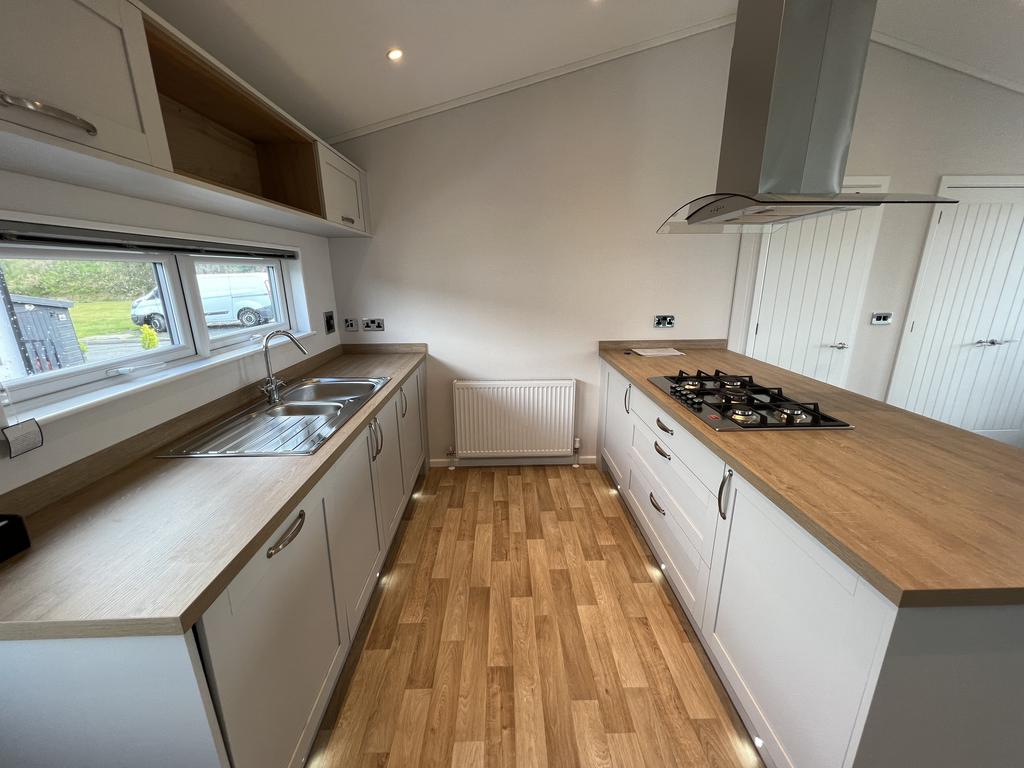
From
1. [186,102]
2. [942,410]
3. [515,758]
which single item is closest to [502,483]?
[515,758]

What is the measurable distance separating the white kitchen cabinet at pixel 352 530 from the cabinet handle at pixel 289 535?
168mm

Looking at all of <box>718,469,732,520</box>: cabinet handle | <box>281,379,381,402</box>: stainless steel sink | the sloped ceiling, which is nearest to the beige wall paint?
the sloped ceiling

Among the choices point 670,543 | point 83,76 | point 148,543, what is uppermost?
point 83,76

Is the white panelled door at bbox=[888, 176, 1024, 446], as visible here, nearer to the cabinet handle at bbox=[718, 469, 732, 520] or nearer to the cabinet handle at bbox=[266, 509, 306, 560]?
the cabinet handle at bbox=[718, 469, 732, 520]

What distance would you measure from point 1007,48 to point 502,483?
158 inches

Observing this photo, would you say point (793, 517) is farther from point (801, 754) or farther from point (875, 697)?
point (801, 754)

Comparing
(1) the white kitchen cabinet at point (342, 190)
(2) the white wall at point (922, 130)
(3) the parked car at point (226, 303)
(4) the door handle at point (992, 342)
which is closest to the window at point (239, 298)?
(3) the parked car at point (226, 303)

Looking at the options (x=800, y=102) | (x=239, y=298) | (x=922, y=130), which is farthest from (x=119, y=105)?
(x=922, y=130)

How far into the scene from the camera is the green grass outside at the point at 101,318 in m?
1.27

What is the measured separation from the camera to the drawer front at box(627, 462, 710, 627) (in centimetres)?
159

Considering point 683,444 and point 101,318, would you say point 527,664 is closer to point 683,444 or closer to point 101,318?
point 683,444

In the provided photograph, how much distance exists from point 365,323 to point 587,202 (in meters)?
1.78

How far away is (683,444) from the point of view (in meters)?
1.69

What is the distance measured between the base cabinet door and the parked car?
2202 mm
